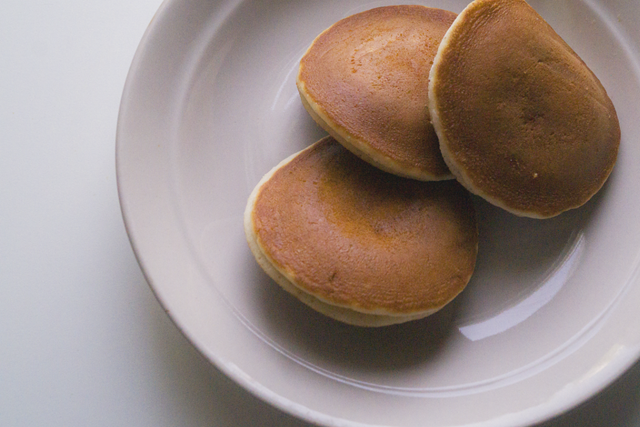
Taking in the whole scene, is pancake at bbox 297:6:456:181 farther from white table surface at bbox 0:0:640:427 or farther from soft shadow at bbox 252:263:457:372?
white table surface at bbox 0:0:640:427

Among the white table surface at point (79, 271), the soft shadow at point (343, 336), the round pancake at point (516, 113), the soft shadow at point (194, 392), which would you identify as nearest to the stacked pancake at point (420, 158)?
the round pancake at point (516, 113)

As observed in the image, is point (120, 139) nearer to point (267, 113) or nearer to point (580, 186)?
point (267, 113)

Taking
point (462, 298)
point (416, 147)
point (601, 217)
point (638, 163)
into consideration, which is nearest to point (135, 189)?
point (416, 147)

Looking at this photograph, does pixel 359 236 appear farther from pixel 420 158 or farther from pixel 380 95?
pixel 380 95

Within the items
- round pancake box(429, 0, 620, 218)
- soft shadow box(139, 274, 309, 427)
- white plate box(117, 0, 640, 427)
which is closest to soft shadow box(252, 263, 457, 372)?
white plate box(117, 0, 640, 427)

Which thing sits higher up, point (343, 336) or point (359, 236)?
point (359, 236)

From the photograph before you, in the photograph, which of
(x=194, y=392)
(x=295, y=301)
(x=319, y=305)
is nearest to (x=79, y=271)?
(x=194, y=392)

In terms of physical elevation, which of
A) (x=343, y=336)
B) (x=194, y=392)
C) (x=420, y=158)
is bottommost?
(x=194, y=392)
